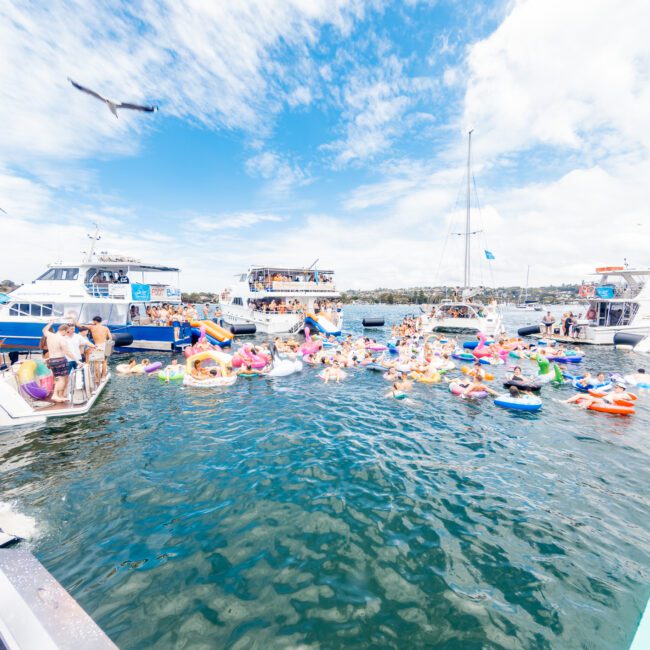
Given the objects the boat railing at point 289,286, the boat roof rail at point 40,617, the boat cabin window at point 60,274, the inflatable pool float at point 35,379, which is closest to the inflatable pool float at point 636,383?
the boat roof rail at point 40,617

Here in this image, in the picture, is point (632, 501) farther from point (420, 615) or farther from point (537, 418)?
point (420, 615)

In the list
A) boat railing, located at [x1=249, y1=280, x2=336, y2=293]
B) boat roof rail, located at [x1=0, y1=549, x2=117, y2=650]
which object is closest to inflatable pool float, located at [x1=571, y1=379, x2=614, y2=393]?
boat roof rail, located at [x1=0, y1=549, x2=117, y2=650]

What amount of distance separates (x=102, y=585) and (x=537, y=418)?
41.1 ft

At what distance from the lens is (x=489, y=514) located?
632 centimetres

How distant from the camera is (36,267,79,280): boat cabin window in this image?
22.3 metres

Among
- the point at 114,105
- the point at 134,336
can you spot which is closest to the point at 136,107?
the point at 114,105

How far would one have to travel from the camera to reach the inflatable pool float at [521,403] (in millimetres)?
12062

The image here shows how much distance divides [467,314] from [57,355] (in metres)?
34.6

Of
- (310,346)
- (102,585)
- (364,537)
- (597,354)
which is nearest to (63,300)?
(310,346)

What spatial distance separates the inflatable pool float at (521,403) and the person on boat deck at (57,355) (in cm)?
1513

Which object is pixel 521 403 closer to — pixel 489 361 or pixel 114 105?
pixel 489 361

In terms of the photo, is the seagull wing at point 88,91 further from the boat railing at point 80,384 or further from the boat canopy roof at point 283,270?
the boat canopy roof at point 283,270

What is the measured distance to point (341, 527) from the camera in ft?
19.4

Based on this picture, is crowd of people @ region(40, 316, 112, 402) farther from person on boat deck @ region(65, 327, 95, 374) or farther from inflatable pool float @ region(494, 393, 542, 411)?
inflatable pool float @ region(494, 393, 542, 411)
